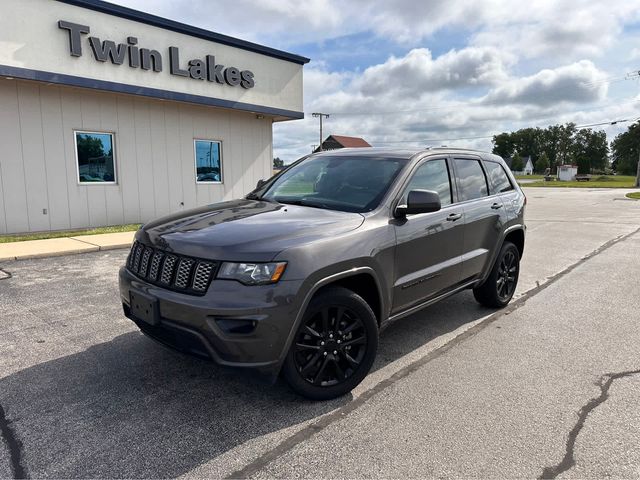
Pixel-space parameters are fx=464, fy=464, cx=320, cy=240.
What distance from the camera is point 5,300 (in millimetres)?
5457

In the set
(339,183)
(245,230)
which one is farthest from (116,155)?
(245,230)

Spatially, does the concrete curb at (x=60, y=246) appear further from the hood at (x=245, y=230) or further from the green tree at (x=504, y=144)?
the green tree at (x=504, y=144)

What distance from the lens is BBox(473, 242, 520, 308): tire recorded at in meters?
5.16

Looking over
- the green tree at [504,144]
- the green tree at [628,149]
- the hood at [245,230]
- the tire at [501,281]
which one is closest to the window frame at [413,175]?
the hood at [245,230]

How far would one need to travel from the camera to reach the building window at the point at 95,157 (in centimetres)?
1091

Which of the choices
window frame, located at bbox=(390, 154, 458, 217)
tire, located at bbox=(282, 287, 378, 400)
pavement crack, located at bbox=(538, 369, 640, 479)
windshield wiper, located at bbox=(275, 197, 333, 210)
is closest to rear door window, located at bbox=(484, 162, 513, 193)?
window frame, located at bbox=(390, 154, 458, 217)

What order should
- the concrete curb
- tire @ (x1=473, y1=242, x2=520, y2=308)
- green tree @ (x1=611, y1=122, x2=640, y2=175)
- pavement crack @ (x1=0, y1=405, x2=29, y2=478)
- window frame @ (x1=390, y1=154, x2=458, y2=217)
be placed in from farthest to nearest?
green tree @ (x1=611, y1=122, x2=640, y2=175) → the concrete curb → tire @ (x1=473, y1=242, x2=520, y2=308) → window frame @ (x1=390, y1=154, x2=458, y2=217) → pavement crack @ (x1=0, y1=405, x2=29, y2=478)

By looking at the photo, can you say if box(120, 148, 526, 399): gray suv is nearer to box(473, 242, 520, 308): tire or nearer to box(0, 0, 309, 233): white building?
box(473, 242, 520, 308): tire

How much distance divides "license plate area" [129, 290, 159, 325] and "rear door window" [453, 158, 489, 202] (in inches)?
119

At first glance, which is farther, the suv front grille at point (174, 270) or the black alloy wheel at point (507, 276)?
the black alloy wheel at point (507, 276)

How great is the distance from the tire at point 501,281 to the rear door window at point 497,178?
65cm

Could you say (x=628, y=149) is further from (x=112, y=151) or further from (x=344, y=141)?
(x=112, y=151)

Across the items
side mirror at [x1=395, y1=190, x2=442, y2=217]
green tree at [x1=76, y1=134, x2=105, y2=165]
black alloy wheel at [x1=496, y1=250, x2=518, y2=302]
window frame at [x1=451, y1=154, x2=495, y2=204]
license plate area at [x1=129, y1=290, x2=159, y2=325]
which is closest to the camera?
license plate area at [x1=129, y1=290, x2=159, y2=325]

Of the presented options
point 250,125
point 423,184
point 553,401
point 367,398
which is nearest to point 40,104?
point 250,125
